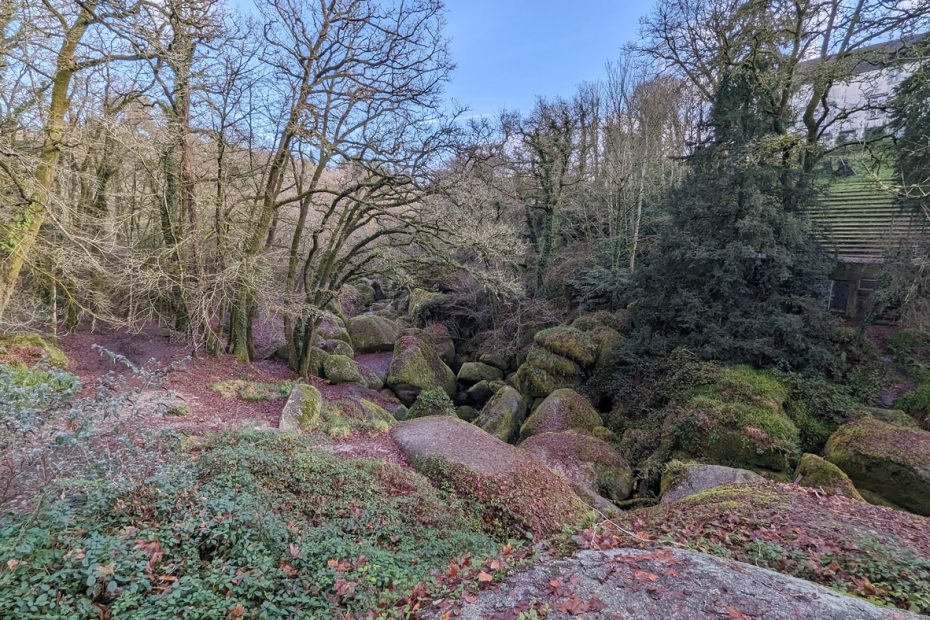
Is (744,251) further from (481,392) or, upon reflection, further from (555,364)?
(481,392)

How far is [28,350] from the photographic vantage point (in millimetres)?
9359

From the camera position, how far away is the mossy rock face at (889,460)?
21.7 feet

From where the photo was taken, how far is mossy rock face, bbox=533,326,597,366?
515 inches

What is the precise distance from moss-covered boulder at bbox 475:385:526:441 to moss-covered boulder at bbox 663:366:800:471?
13.6 feet

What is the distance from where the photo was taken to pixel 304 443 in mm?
6883

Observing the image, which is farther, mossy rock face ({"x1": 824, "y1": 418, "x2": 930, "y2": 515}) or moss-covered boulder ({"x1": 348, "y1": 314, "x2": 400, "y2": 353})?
moss-covered boulder ({"x1": 348, "y1": 314, "x2": 400, "y2": 353})

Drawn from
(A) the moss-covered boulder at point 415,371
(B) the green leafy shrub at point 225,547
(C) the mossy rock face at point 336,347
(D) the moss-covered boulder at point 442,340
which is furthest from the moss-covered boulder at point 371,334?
(B) the green leafy shrub at point 225,547

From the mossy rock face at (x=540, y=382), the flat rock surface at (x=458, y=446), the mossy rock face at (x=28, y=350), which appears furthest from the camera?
the mossy rock face at (x=540, y=382)

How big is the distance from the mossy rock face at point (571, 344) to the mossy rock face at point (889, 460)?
6.12m

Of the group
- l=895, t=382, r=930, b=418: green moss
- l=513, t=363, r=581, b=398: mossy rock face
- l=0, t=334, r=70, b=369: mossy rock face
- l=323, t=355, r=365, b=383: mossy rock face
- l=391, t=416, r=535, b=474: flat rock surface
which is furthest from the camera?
l=323, t=355, r=365, b=383: mossy rock face

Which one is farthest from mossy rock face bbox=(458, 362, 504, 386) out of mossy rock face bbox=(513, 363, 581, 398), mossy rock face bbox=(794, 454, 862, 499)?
mossy rock face bbox=(794, 454, 862, 499)

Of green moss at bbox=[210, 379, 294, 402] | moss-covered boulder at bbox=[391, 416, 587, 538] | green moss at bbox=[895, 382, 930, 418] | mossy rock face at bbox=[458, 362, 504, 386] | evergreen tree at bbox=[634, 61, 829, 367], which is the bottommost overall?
mossy rock face at bbox=[458, 362, 504, 386]

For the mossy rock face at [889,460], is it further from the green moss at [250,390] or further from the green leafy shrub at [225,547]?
the green moss at [250,390]

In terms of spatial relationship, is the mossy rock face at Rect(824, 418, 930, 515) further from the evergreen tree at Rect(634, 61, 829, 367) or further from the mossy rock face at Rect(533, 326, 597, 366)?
the mossy rock face at Rect(533, 326, 597, 366)
